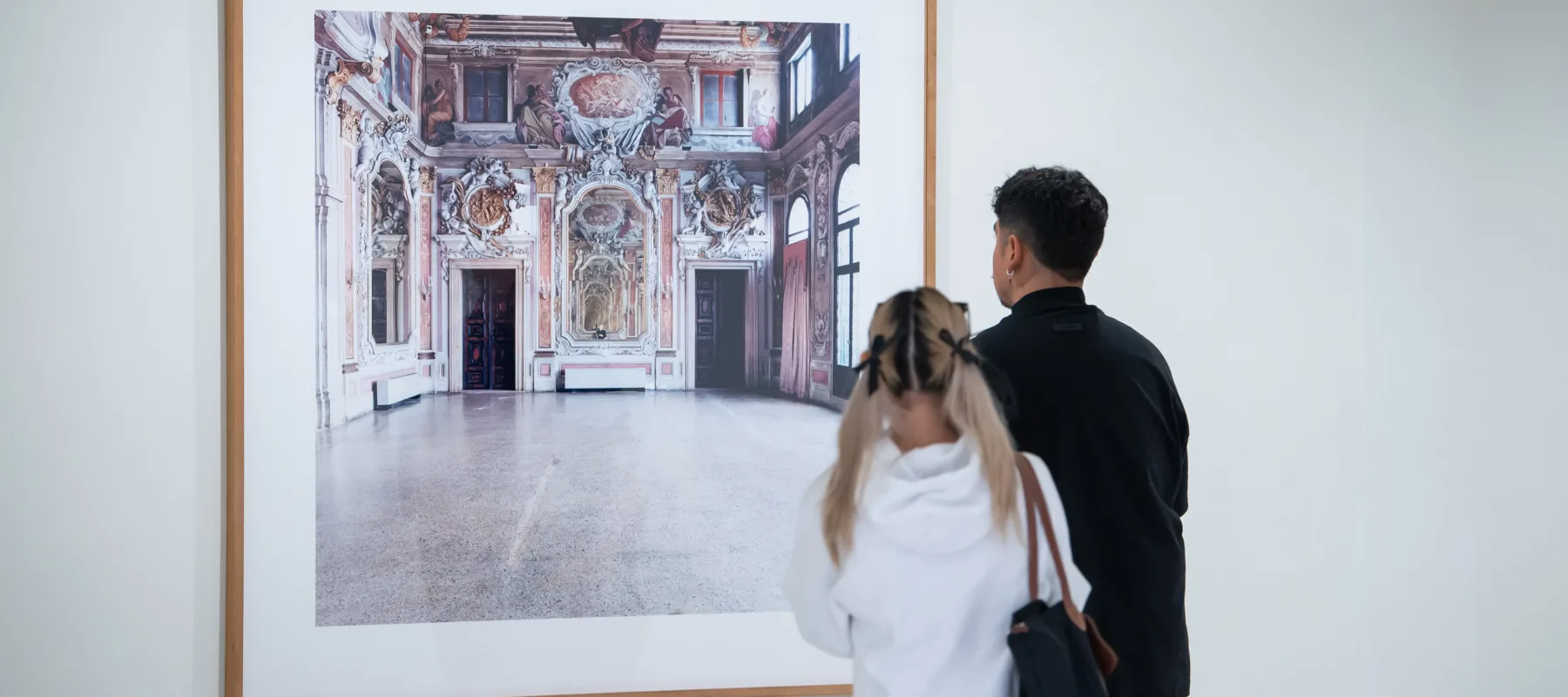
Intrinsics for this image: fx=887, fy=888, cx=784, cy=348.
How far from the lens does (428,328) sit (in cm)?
278

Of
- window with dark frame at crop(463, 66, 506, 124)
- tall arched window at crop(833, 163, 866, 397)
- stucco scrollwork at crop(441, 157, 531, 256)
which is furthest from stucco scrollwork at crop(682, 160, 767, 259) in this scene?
window with dark frame at crop(463, 66, 506, 124)

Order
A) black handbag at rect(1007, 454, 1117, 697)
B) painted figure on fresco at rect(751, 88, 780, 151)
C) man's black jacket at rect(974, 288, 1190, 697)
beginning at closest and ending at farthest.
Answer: black handbag at rect(1007, 454, 1117, 697)
man's black jacket at rect(974, 288, 1190, 697)
painted figure on fresco at rect(751, 88, 780, 151)

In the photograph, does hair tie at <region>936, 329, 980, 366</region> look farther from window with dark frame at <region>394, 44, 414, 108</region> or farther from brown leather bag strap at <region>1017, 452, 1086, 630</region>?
window with dark frame at <region>394, 44, 414, 108</region>

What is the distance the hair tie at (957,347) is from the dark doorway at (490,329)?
1.71 meters

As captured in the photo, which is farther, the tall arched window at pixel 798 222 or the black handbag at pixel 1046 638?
the tall arched window at pixel 798 222

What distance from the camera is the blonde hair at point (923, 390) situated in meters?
1.54

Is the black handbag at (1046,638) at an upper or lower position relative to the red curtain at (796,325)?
lower

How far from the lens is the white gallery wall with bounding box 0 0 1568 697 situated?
270 centimetres
